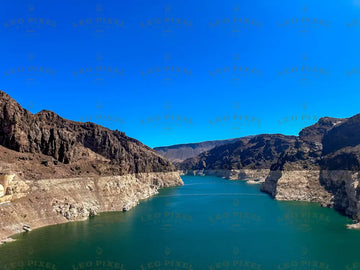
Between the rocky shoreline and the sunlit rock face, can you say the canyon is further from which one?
the sunlit rock face

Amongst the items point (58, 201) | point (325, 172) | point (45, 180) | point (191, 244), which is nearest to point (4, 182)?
point (45, 180)

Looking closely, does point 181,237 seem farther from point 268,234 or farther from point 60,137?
point 60,137

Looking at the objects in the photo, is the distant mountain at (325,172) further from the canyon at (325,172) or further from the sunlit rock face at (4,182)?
the sunlit rock face at (4,182)

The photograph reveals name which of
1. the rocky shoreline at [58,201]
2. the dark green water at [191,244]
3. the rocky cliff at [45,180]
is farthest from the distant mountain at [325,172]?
the rocky shoreline at [58,201]

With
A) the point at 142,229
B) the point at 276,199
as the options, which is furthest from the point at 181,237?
the point at 276,199

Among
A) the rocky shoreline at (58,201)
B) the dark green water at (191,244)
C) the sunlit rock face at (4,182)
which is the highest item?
the sunlit rock face at (4,182)
